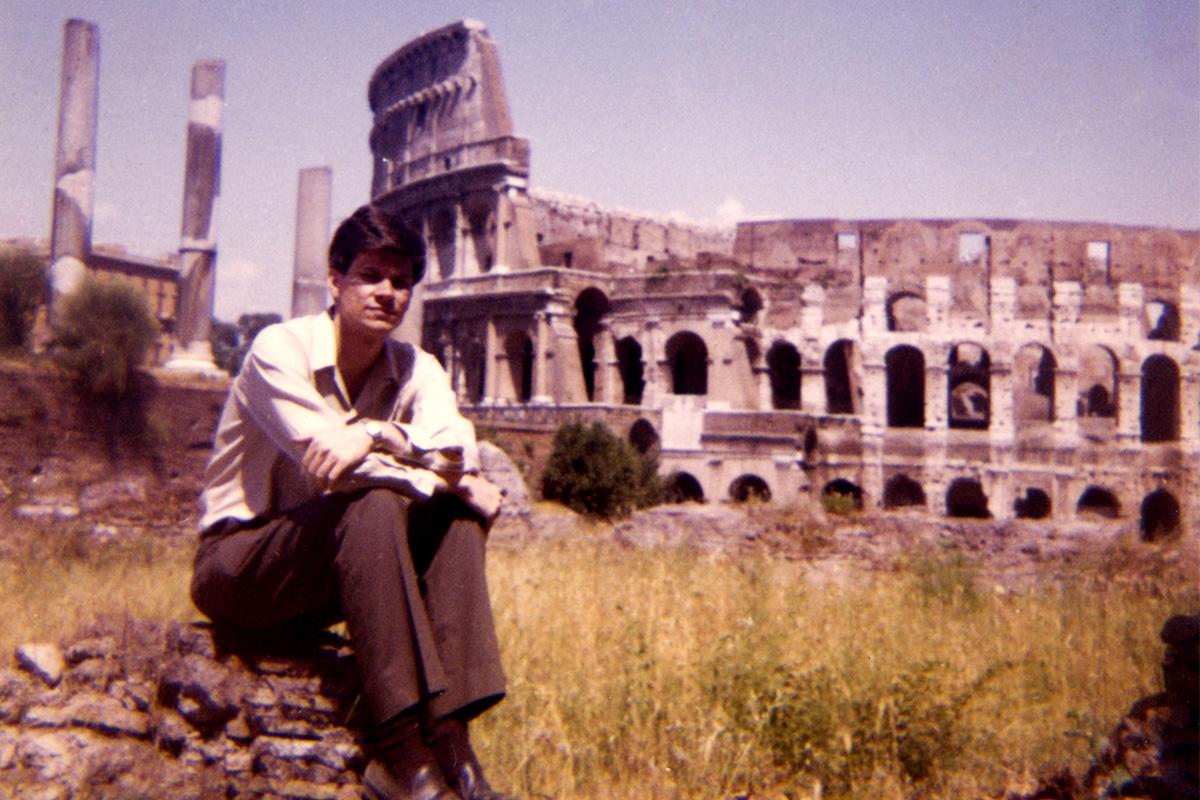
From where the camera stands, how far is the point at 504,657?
4.48 m

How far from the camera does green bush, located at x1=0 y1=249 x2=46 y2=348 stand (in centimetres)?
1299

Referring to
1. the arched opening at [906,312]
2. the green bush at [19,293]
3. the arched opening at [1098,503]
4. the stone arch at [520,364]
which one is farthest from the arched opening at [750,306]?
the green bush at [19,293]

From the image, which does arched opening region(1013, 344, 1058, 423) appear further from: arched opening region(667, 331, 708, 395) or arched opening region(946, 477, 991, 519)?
arched opening region(667, 331, 708, 395)

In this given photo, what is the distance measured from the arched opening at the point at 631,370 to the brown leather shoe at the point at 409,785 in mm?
28759

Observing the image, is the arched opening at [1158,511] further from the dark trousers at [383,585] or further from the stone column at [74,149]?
the dark trousers at [383,585]

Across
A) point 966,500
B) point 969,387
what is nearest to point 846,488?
point 966,500

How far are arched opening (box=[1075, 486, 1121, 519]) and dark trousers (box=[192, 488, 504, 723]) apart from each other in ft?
100

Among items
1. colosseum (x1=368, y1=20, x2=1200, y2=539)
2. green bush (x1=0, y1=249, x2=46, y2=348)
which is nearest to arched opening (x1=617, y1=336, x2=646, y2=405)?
colosseum (x1=368, y1=20, x2=1200, y2=539)

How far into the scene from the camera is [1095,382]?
36.0 metres

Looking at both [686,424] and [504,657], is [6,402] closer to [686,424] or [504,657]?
[504,657]

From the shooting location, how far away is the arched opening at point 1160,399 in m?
31.3

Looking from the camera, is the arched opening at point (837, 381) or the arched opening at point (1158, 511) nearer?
the arched opening at point (1158, 511)

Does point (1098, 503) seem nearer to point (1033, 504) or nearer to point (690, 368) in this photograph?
point (1033, 504)

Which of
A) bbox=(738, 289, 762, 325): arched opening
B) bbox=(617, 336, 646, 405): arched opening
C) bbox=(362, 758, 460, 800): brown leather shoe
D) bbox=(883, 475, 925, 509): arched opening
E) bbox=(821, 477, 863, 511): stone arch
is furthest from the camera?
bbox=(617, 336, 646, 405): arched opening
